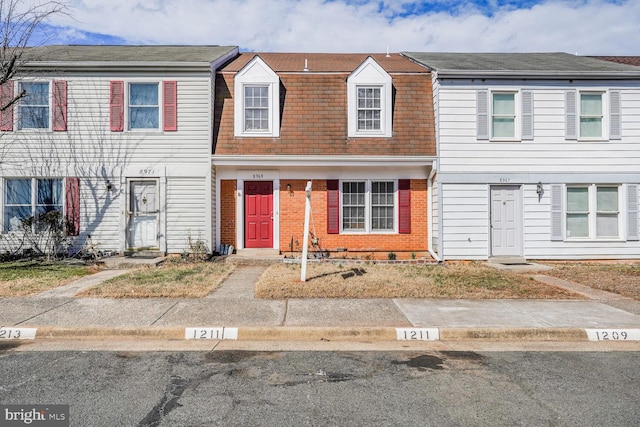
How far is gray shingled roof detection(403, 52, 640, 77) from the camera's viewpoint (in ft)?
41.4

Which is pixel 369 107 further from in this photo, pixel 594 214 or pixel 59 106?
pixel 59 106

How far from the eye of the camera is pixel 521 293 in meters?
8.30

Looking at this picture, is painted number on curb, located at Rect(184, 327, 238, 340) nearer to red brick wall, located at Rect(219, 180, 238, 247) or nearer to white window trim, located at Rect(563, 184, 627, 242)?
red brick wall, located at Rect(219, 180, 238, 247)

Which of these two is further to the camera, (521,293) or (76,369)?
(521,293)

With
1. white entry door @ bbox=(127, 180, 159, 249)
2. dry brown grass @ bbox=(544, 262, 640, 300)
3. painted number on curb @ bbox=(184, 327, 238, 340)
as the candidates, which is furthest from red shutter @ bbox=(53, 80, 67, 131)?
dry brown grass @ bbox=(544, 262, 640, 300)

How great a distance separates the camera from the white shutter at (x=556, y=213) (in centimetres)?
1287

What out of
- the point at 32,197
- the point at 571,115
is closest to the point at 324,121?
the point at 571,115

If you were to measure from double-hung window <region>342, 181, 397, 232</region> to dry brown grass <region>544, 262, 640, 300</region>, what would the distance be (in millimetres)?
4801

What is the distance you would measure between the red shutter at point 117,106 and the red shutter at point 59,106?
57.2 inches

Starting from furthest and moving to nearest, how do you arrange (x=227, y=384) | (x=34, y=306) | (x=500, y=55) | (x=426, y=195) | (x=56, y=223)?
1. (x=500, y=55)
2. (x=426, y=195)
3. (x=56, y=223)
4. (x=34, y=306)
5. (x=227, y=384)

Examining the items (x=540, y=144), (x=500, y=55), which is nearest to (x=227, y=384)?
(x=540, y=144)

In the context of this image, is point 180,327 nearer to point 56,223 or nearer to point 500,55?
point 56,223

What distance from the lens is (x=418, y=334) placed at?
591cm

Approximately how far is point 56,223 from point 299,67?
30.4 feet
